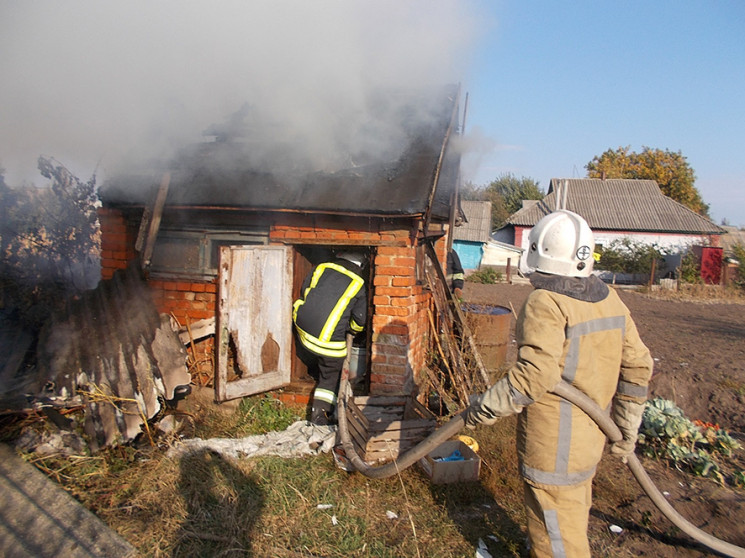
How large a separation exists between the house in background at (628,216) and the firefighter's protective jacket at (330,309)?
23.7 metres

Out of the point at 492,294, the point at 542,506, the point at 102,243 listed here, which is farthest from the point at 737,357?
the point at 492,294

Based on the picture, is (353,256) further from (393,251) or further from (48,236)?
(48,236)

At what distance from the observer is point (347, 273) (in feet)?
16.4

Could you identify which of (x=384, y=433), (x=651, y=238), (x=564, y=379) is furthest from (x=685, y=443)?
(x=651, y=238)

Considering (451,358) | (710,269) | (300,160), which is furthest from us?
(710,269)

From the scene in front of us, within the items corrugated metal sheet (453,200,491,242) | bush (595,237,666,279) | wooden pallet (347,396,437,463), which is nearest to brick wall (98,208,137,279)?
wooden pallet (347,396,437,463)

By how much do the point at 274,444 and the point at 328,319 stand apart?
126cm

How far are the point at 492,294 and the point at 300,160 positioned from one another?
1462 cm

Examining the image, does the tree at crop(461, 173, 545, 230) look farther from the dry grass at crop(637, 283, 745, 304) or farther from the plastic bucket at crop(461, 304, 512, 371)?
the plastic bucket at crop(461, 304, 512, 371)

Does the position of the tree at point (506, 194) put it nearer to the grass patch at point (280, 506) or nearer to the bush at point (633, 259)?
the bush at point (633, 259)

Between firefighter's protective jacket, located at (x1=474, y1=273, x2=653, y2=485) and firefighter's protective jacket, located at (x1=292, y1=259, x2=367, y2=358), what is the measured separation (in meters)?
2.46

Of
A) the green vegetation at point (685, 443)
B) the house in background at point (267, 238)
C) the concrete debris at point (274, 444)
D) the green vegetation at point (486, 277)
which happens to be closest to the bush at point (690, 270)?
the green vegetation at point (486, 277)

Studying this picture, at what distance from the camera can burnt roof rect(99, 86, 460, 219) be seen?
470 centimetres

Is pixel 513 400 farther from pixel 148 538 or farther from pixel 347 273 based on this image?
pixel 347 273
